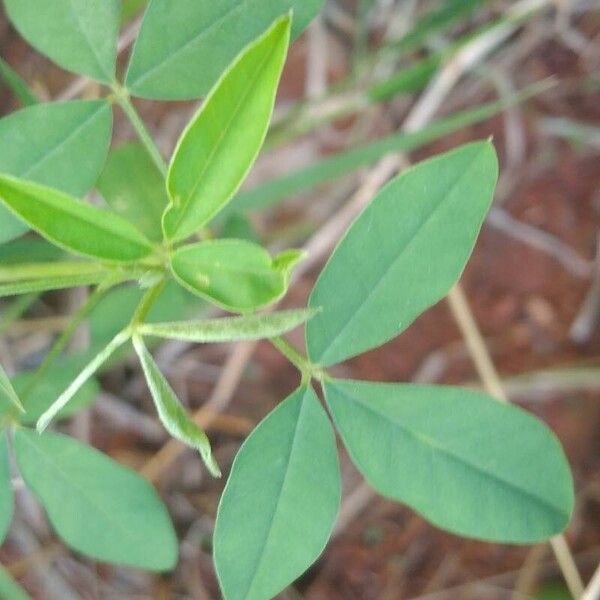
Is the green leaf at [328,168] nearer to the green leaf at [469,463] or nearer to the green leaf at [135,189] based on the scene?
the green leaf at [135,189]

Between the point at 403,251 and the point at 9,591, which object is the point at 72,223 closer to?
the point at 403,251

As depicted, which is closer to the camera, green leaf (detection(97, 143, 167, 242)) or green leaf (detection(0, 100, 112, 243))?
green leaf (detection(0, 100, 112, 243))

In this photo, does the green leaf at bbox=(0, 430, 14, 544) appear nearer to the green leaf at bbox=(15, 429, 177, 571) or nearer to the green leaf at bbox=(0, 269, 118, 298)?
the green leaf at bbox=(15, 429, 177, 571)

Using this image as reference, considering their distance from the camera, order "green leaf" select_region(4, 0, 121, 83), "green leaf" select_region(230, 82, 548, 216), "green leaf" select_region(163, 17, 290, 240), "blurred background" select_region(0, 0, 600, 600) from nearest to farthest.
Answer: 1. "green leaf" select_region(163, 17, 290, 240)
2. "green leaf" select_region(4, 0, 121, 83)
3. "green leaf" select_region(230, 82, 548, 216)
4. "blurred background" select_region(0, 0, 600, 600)

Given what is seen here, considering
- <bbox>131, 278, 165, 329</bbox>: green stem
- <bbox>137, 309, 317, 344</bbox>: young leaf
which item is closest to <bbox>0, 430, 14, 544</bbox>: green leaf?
<bbox>131, 278, 165, 329</bbox>: green stem

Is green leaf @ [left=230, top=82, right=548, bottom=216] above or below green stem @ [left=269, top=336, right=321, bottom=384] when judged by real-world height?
above

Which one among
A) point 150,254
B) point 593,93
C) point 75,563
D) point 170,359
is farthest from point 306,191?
point 150,254

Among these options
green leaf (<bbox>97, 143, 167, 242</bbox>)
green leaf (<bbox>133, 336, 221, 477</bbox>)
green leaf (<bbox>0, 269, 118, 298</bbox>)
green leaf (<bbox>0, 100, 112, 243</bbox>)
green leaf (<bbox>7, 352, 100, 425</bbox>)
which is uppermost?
green leaf (<bbox>0, 100, 112, 243</bbox>)
